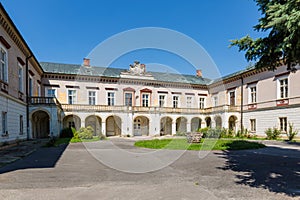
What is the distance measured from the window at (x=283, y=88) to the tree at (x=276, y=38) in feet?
56.3

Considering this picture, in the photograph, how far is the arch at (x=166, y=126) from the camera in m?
30.9

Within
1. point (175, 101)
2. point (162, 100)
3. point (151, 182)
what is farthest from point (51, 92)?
point (151, 182)

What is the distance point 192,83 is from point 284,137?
1644cm

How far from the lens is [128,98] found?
29750 mm

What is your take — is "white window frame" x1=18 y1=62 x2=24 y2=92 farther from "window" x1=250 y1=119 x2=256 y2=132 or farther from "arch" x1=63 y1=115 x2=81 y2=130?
"window" x1=250 y1=119 x2=256 y2=132

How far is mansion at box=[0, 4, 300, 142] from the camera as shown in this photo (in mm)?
15836

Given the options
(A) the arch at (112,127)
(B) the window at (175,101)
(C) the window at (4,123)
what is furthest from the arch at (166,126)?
(C) the window at (4,123)

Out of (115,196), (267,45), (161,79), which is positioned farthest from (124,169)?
(161,79)

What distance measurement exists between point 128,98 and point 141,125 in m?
4.38

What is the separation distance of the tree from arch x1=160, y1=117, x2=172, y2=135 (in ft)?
83.1

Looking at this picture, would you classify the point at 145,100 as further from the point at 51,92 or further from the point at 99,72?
the point at 51,92

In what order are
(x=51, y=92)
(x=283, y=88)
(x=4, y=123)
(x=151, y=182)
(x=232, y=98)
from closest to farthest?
1. (x=151, y=182)
2. (x=4, y=123)
3. (x=283, y=88)
4. (x=51, y=92)
5. (x=232, y=98)

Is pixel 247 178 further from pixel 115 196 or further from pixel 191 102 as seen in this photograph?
pixel 191 102

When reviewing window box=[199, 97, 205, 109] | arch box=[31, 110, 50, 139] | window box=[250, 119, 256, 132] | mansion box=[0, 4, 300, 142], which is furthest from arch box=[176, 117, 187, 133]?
arch box=[31, 110, 50, 139]
